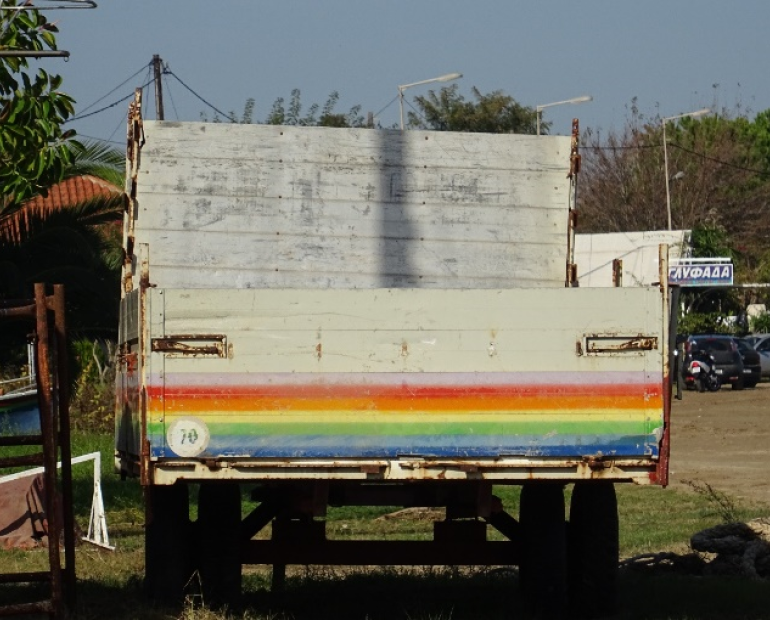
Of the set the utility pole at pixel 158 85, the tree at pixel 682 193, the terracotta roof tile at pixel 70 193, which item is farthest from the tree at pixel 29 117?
the tree at pixel 682 193

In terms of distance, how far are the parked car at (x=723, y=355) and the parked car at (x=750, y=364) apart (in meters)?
0.46

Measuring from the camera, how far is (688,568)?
1059 cm

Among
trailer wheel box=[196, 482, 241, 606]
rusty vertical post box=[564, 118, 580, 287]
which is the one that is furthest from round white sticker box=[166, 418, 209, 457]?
rusty vertical post box=[564, 118, 580, 287]

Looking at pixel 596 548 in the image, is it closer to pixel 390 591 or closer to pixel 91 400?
pixel 390 591

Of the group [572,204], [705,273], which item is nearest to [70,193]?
[705,273]

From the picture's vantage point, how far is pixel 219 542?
8.12 meters

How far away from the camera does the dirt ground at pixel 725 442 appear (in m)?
18.9

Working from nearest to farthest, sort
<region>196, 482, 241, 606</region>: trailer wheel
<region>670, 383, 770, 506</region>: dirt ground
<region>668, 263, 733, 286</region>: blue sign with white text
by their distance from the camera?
<region>196, 482, 241, 606</region>: trailer wheel → <region>670, 383, 770, 506</region>: dirt ground → <region>668, 263, 733, 286</region>: blue sign with white text

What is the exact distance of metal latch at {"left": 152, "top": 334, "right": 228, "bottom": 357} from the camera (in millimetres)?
7145

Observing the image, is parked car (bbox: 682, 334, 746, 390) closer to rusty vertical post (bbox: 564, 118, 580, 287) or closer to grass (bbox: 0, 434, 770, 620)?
grass (bbox: 0, 434, 770, 620)

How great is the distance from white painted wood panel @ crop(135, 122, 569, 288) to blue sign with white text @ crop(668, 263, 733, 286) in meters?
40.8

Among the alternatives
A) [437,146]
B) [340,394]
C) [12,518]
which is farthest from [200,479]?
[12,518]

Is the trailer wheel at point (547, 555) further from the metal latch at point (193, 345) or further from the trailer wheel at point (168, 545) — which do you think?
the metal latch at point (193, 345)

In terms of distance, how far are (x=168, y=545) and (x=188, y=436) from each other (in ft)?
4.09
